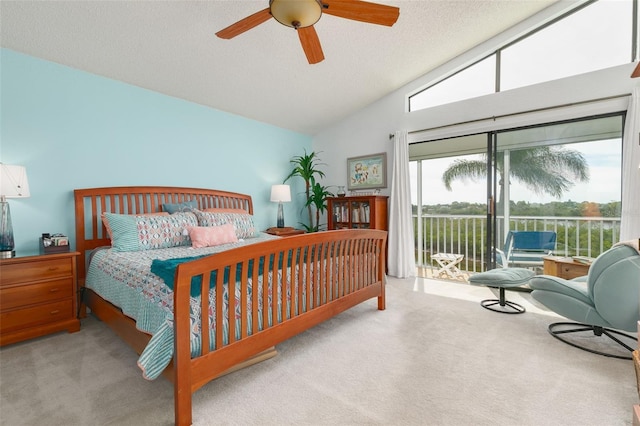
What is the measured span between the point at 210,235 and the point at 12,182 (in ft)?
5.11

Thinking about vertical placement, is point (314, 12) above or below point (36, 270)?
above

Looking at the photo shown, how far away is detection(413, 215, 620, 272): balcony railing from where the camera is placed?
3.35 metres

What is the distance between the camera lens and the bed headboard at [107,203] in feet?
9.62

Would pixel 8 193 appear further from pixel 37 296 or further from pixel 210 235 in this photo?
pixel 210 235

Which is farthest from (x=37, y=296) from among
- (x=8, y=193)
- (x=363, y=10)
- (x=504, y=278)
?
(x=504, y=278)

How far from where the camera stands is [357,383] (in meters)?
1.74

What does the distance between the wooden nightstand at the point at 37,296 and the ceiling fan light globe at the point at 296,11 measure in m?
2.57


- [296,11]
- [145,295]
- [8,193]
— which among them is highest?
[296,11]

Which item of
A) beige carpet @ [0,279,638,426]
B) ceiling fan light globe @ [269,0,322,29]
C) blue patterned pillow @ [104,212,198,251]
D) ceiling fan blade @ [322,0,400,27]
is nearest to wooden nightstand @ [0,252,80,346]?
beige carpet @ [0,279,638,426]

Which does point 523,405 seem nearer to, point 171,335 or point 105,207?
point 171,335

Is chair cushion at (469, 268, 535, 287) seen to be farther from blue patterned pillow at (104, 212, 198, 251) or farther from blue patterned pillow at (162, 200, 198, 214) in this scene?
blue patterned pillow at (162, 200, 198, 214)

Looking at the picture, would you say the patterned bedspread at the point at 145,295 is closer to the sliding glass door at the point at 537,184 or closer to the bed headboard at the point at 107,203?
the bed headboard at the point at 107,203

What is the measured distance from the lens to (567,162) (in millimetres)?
3373

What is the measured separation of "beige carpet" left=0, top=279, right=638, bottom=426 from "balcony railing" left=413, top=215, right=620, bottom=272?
5.44ft
